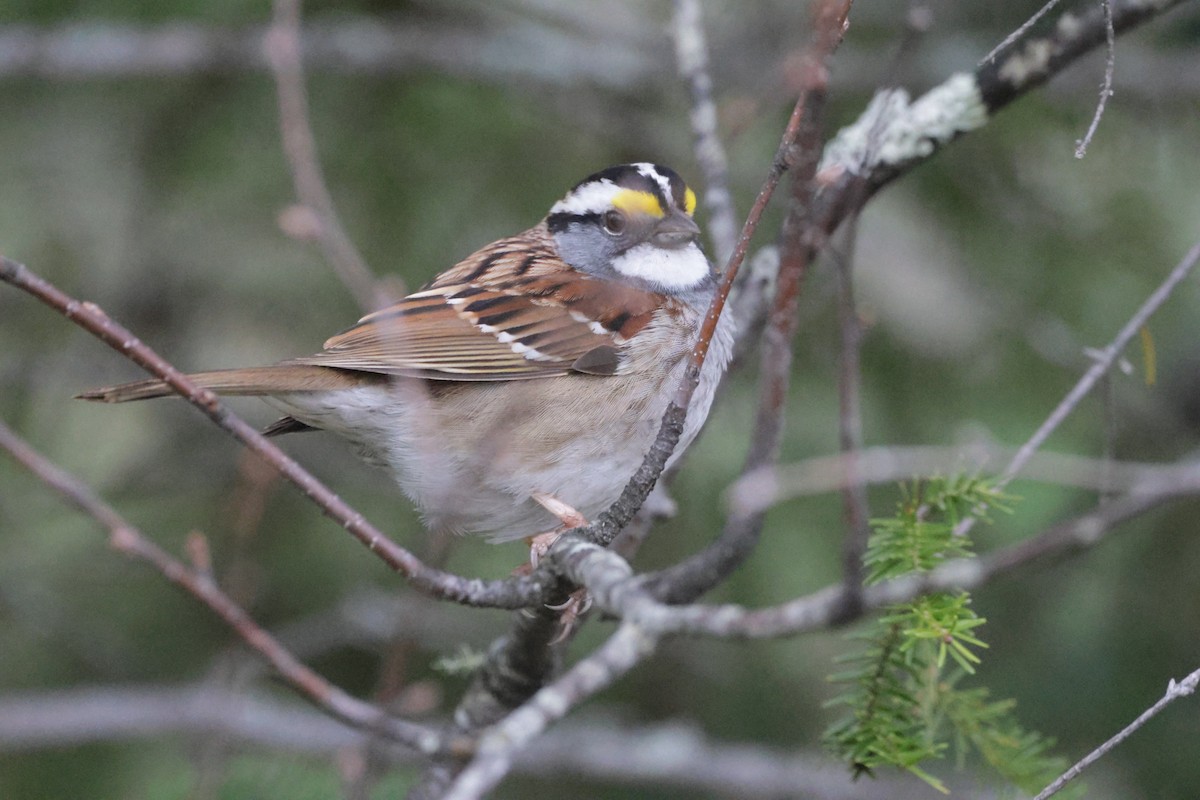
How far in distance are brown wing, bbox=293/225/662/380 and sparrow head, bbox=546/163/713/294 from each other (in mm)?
102

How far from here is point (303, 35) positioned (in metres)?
4.75

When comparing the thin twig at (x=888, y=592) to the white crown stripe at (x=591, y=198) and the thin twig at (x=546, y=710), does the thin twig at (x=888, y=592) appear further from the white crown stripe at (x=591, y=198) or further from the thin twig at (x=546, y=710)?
the white crown stripe at (x=591, y=198)

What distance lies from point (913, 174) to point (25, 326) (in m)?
3.62

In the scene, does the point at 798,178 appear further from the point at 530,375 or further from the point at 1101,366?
the point at 530,375

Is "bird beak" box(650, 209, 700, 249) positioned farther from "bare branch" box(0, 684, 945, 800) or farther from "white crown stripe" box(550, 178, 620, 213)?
"bare branch" box(0, 684, 945, 800)

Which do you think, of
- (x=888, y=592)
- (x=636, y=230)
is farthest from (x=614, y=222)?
(x=888, y=592)

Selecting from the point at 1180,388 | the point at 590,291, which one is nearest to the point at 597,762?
the point at 590,291

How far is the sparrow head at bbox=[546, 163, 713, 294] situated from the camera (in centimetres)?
354

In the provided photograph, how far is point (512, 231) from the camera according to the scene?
5.06 m

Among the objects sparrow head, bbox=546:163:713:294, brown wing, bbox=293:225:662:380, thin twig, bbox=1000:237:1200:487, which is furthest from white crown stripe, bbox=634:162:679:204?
thin twig, bbox=1000:237:1200:487

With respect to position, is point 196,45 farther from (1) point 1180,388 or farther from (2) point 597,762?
(1) point 1180,388

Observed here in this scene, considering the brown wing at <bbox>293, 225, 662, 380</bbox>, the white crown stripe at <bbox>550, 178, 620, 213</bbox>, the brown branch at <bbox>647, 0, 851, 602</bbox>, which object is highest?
the white crown stripe at <bbox>550, 178, 620, 213</bbox>

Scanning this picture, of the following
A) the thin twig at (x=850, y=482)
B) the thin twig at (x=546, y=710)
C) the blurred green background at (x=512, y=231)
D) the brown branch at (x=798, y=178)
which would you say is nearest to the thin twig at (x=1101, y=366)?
the brown branch at (x=798, y=178)


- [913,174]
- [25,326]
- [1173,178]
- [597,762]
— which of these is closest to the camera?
[597,762]
